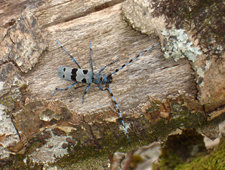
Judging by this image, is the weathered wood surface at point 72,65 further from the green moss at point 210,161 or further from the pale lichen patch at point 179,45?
the green moss at point 210,161

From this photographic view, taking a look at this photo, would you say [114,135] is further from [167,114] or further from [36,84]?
[36,84]

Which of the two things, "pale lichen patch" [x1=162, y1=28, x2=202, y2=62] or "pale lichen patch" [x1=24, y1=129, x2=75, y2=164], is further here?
"pale lichen patch" [x1=24, y1=129, x2=75, y2=164]

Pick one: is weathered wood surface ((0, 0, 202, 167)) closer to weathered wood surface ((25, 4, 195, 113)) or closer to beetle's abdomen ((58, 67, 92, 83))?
weathered wood surface ((25, 4, 195, 113))

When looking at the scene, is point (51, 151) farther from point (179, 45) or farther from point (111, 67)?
point (179, 45)

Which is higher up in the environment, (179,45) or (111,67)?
(179,45)

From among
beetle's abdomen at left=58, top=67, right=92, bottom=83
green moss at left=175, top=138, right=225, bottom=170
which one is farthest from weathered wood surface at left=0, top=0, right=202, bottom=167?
green moss at left=175, top=138, right=225, bottom=170

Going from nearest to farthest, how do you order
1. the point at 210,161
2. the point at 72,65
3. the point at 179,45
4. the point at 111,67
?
the point at 179,45 < the point at 210,161 < the point at 111,67 < the point at 72,65

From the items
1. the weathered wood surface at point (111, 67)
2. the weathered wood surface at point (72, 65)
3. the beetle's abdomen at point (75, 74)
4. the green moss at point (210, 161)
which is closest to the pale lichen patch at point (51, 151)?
the weathered wood surface at point (72, 65)

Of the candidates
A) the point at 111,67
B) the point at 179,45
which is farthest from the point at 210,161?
the point at 111,67

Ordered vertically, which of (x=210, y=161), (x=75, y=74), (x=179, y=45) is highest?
(x=179, y=45)
